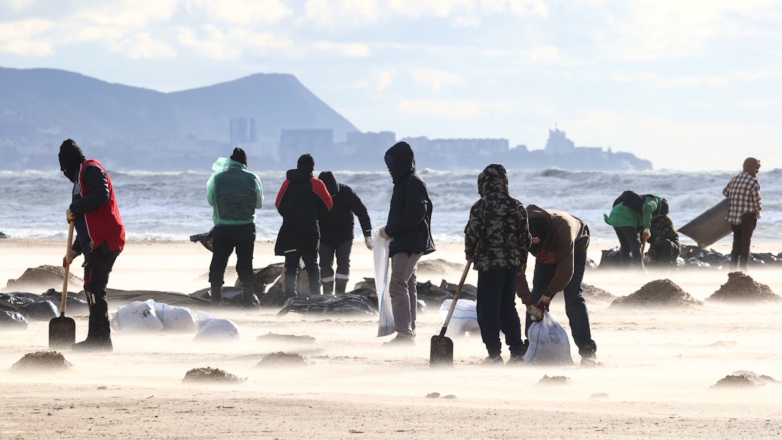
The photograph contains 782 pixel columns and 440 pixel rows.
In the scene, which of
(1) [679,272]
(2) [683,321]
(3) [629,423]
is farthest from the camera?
(1) [679,272]

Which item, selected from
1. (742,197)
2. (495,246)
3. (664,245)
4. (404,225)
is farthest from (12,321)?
(664,245)

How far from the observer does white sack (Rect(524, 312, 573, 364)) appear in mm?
7418

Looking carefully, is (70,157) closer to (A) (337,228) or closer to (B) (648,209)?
(A) (337,228)

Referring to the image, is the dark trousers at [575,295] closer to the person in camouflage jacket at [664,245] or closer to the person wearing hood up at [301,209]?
the person wearing hood up at [301,209]

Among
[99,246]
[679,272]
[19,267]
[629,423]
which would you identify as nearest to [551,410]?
[629,423]

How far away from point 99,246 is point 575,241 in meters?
3.31

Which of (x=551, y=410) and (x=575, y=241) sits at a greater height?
(x=575, y=241)

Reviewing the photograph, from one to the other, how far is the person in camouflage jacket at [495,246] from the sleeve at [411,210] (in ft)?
2.96

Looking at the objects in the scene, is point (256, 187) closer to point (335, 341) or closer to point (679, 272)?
point (335, 341)

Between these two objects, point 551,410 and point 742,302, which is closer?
point 551,410

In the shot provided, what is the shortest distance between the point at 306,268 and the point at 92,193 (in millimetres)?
4080

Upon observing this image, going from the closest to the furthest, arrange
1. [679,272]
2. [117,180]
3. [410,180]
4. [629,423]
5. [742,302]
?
[629,423] < [410,180] < [742,302] < [679,272] < [117,180]

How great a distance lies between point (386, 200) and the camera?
46656mm

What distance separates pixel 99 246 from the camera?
7852mm
